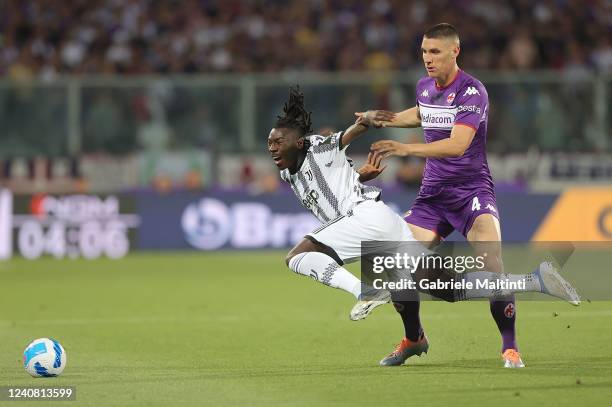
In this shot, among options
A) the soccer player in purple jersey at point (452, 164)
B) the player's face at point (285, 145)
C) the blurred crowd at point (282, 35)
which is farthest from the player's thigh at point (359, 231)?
the blurred crowd at point (282, 35)

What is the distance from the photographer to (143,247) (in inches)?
824

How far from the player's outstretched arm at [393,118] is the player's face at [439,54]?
42 cm

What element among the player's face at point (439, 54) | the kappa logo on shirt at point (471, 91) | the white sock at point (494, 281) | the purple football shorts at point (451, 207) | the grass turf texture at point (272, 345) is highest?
the player's face at point (439, 54)

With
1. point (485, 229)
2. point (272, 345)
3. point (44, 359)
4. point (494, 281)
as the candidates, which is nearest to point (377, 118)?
point (485, 229)

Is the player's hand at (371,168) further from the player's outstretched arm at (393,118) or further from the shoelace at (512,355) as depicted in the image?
the shoelace at (512,355)

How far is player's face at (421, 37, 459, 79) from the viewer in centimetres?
855

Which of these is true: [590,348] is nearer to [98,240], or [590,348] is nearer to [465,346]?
[465,346]

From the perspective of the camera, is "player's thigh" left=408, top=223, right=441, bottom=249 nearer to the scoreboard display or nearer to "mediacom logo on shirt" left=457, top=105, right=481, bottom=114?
"mediacom logo on shirt" left=457, top=105, right=481, bottom=114

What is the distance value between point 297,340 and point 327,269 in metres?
2.29

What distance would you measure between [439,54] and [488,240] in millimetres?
1300

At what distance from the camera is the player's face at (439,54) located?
28.1 ft

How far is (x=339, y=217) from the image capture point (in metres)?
8.62

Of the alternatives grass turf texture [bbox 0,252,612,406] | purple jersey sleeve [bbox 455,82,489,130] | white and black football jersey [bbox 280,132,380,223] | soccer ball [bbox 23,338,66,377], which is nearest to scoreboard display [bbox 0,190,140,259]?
grass turf texture [bbox 0,252,612,406]

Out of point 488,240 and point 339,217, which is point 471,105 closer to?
point 488,240
